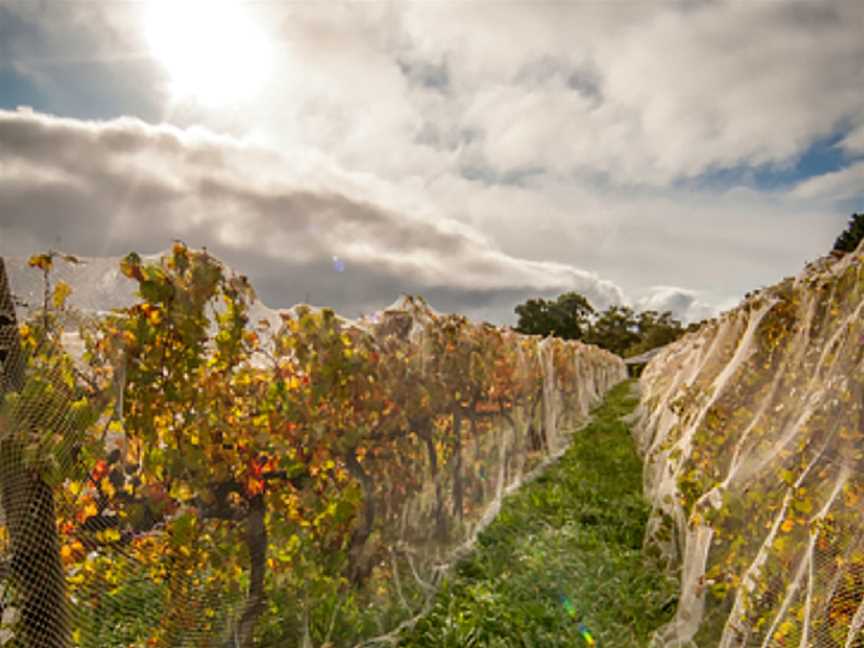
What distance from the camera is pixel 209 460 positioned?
2.66 meters

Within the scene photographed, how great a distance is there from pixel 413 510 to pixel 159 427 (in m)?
2.15

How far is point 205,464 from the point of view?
2.62 metres

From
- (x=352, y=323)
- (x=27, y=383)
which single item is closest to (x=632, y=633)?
(x=352, y=323)

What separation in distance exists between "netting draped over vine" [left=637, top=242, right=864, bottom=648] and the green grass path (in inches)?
12.2

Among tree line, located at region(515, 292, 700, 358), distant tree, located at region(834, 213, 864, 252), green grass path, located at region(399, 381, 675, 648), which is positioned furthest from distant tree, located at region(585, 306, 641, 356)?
green grass path, located at region(399, 381, 675, 648)

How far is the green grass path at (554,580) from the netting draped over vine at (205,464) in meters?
0.39

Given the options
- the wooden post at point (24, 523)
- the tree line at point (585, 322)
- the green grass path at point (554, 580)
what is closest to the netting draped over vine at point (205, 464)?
the wooden post at point (24, 523)

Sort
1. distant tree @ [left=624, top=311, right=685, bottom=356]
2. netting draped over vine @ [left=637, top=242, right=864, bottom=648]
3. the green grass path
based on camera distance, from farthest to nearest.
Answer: distant tree @ [left=624, top=311, right=685, bottom=356], the green grass path, netting draped over vine @ [left=637, top=242, right=864, bottom=648]

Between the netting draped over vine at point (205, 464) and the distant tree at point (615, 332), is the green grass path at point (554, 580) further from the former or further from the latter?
the distant tree at point (615, 332)

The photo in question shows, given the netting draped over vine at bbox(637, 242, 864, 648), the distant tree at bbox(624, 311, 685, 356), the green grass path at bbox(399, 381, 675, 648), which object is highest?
the distant tree at bbox(624, 311, 685, 356)

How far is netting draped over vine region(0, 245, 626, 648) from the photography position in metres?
1.96

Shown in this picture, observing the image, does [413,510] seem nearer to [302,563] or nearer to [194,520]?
[302,563]

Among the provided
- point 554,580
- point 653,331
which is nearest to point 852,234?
point 653,331

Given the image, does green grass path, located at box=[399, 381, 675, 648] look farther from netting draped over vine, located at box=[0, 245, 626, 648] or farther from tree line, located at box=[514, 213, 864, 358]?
tree line, located at box=[514, 213, 864, 358]
